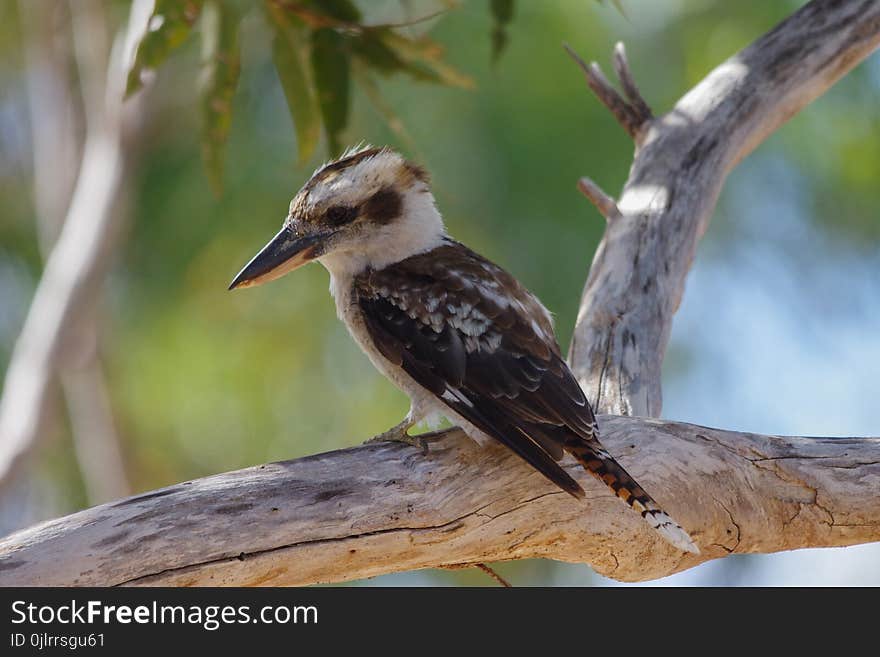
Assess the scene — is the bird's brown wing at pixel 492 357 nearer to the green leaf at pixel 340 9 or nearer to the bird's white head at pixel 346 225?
the bird's white head at pixel 346 225

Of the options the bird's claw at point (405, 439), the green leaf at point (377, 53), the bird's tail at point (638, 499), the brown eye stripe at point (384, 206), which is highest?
the green leaf at point (377, 53)

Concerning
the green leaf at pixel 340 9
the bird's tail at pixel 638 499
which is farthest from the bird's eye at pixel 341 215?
the green leaf at pixel 340 9

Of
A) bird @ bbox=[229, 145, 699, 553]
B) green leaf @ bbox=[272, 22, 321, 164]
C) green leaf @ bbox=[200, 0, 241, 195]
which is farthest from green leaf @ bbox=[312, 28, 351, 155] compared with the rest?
bird @ bbox=[229, 145, 699, 553]

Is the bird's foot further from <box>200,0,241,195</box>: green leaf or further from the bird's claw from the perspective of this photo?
<box>200,0,241,195</box>: green leaf

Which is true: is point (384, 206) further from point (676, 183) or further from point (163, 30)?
point (163, 30)

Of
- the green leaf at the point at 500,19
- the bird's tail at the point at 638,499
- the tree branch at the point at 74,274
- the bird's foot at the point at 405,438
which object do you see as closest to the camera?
the bird's tail at the point at 638,499

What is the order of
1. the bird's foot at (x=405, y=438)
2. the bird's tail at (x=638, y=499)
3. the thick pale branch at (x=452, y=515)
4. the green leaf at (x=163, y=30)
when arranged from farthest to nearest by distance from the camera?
1. the green leaf at (x=163, y=30)
2. the bird's foot at (x=405, y=438)
3. the bird's tail at (x=638, y=499)
4. the thick pale branch at (x=452, y=515)

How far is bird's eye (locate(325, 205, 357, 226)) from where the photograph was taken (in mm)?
2502

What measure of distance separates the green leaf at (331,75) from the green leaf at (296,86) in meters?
0.04

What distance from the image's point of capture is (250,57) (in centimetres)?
565

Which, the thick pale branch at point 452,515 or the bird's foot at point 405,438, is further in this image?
the bird's foot at point 405,438

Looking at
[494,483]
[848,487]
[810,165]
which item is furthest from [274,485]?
[810,165]

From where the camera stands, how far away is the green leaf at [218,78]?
128 inches

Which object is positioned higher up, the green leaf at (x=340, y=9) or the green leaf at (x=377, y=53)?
the green leaf at (x=340, y=9)
